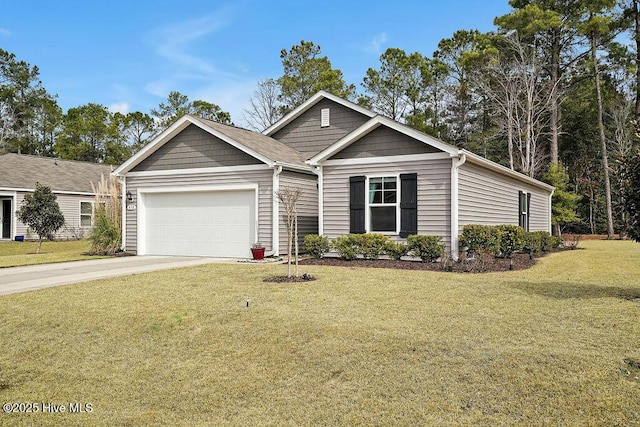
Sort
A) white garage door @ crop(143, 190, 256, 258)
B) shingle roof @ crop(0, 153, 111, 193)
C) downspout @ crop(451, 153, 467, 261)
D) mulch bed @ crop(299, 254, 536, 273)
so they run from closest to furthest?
mulch bed @ crop(299, 254, 536, 273), downspout @ crop(451, 153, 467, 261), white garage door @ crop(143, 190, 256, 258), shingle roof @ crop(0, 153, 111, 193)

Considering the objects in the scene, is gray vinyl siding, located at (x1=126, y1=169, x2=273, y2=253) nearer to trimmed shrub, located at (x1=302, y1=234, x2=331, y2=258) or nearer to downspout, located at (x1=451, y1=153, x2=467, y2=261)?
trimmed shrub, located at (x1=302, y1=234, x2=331, y2=258)

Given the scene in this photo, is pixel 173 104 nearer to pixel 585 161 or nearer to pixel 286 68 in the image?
pixel 286 68

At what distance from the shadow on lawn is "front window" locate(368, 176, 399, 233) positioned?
481cm

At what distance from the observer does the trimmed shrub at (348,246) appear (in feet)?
44.5

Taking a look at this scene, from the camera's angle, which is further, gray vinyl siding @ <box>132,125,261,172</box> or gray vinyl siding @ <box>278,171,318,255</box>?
gray vinyl siding @ <box>132,125,261,172</box>

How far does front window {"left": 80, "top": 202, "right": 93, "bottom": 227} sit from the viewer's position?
27.1 metres

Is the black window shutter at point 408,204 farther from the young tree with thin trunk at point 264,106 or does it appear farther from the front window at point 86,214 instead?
the young tree with thin trunk at point 264,106

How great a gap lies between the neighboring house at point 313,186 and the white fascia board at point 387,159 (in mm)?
28

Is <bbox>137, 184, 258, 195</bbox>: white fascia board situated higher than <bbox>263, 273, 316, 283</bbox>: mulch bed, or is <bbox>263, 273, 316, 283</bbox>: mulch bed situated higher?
<bbox>137, 184, 258, 195</bbox>: white fascia board

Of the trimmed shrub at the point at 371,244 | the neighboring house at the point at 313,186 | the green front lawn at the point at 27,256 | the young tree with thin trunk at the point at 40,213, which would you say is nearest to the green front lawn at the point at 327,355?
the trimmed shrub at the point at 371,244

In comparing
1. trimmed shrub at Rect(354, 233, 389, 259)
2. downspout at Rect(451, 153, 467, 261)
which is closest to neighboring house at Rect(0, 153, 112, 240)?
trimmed shrub at Rect(354, 233, 389, 259)

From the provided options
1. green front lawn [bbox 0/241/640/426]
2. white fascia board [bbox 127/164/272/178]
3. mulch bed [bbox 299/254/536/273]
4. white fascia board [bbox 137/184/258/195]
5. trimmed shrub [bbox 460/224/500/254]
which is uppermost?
white fascia board [bbox 127/164/272/178]

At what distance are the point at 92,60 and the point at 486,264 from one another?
68.4 feet

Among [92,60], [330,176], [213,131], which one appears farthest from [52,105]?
[330,176]
